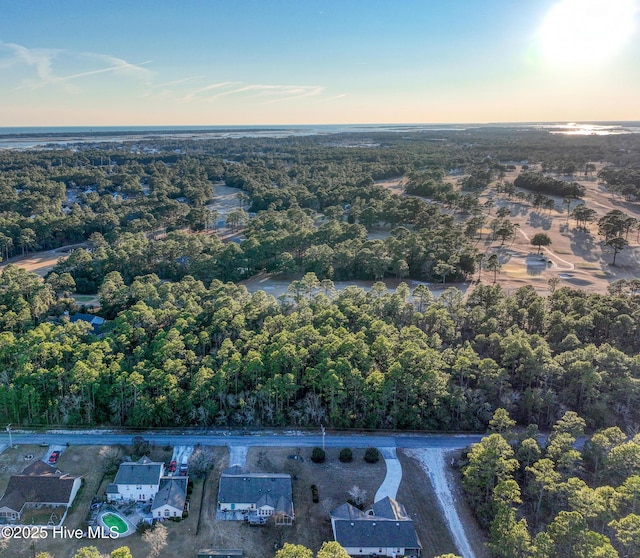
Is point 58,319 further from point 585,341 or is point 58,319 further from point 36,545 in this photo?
point 585,341

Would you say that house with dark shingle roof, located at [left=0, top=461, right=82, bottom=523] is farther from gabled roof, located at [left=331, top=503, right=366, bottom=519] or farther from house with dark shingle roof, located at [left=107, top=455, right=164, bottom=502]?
gabled roof, located at [left=331, top=503, right=366, bottom=519]

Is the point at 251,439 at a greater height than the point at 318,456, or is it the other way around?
the point at 318,456

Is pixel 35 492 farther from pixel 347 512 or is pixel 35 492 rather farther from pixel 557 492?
pixel 557 492

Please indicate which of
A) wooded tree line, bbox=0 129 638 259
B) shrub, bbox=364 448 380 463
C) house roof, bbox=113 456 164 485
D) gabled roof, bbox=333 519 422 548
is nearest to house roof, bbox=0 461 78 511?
house roof, bbox=113 456 164 485

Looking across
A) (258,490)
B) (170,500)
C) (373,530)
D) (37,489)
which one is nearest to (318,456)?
(258,490)

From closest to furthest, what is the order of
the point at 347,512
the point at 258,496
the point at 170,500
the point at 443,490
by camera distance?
the point at 347,512
the point at 170,500
the point at 258,496
the point at 443,490
